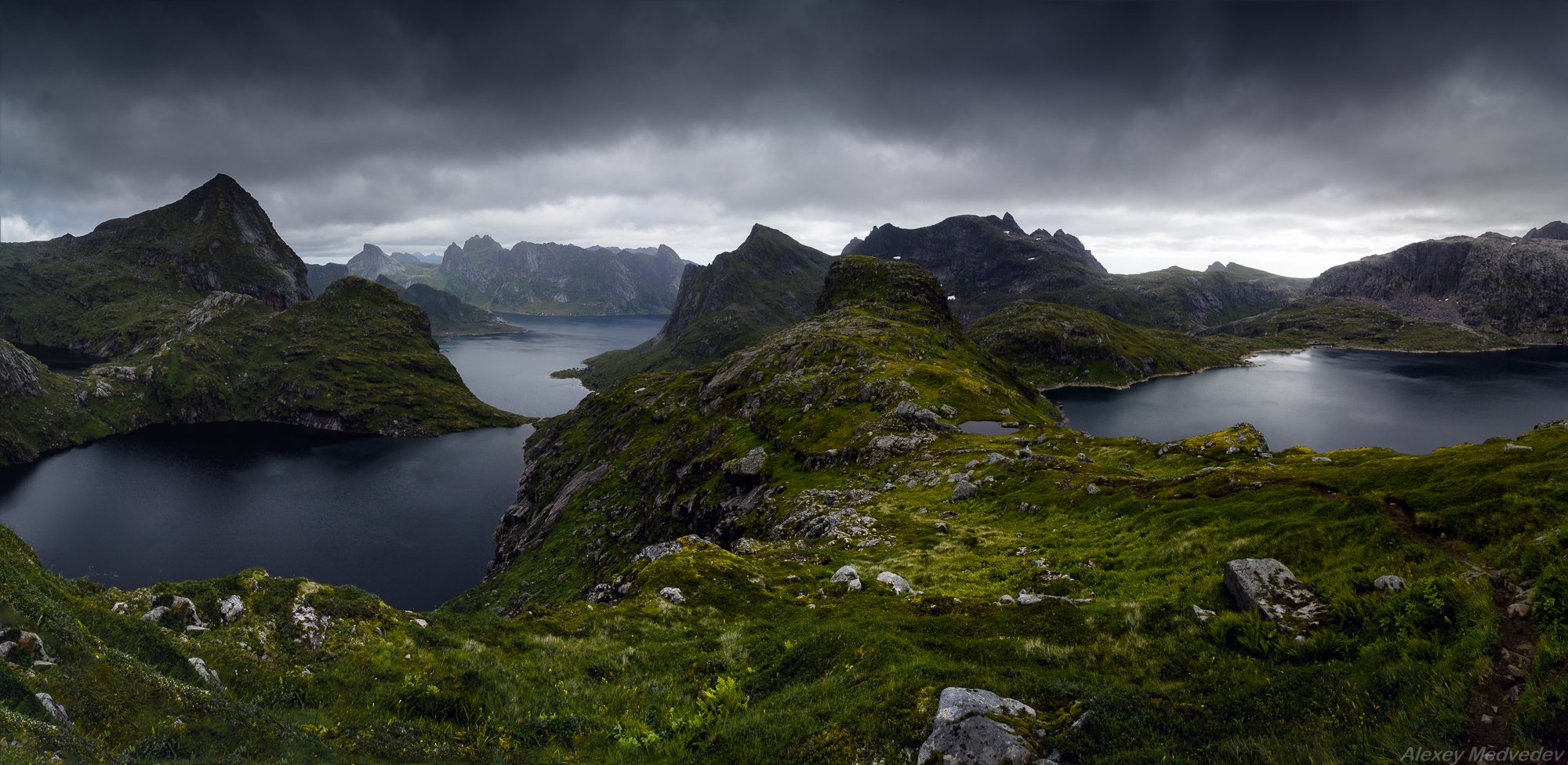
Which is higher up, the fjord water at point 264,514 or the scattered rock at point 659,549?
the scattered rock at point 659,549

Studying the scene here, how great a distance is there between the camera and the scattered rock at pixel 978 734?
10.4 meters

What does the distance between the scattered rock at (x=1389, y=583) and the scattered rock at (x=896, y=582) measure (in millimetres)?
15460

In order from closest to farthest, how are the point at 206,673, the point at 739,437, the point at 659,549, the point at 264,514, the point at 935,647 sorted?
the point at 206,673 → the point at 935,647 → the point at 659,549 → the point at 739,437 → the point at 264,514

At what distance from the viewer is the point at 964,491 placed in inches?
1839

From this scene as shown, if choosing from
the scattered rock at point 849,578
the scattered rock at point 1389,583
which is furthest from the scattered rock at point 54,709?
the scattered rock at point 1389,583

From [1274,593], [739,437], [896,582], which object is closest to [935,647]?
[1274,593]

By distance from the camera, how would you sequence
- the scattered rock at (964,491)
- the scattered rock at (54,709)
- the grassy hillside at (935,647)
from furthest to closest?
the scattered rock at (964,491)
the grassy hillside at (935,647)
the scattered rock at (54,709)

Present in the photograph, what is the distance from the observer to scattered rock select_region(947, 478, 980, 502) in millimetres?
46219

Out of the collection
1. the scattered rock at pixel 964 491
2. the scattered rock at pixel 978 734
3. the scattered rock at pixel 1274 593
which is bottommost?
the scattered rock at pixel 964 491

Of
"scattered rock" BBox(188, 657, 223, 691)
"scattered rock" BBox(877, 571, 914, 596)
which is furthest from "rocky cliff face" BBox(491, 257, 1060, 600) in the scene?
"scattered rock" BBox(188, 657, 223, 691)

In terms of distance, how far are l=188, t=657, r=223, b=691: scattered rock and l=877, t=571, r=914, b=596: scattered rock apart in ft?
73.9

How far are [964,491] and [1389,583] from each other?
32778mm

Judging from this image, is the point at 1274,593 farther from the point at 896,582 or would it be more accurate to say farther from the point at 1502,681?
the point at 896,582

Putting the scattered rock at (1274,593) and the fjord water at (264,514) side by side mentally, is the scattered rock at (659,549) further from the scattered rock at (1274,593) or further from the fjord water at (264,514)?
the fjord water at (264,514)
